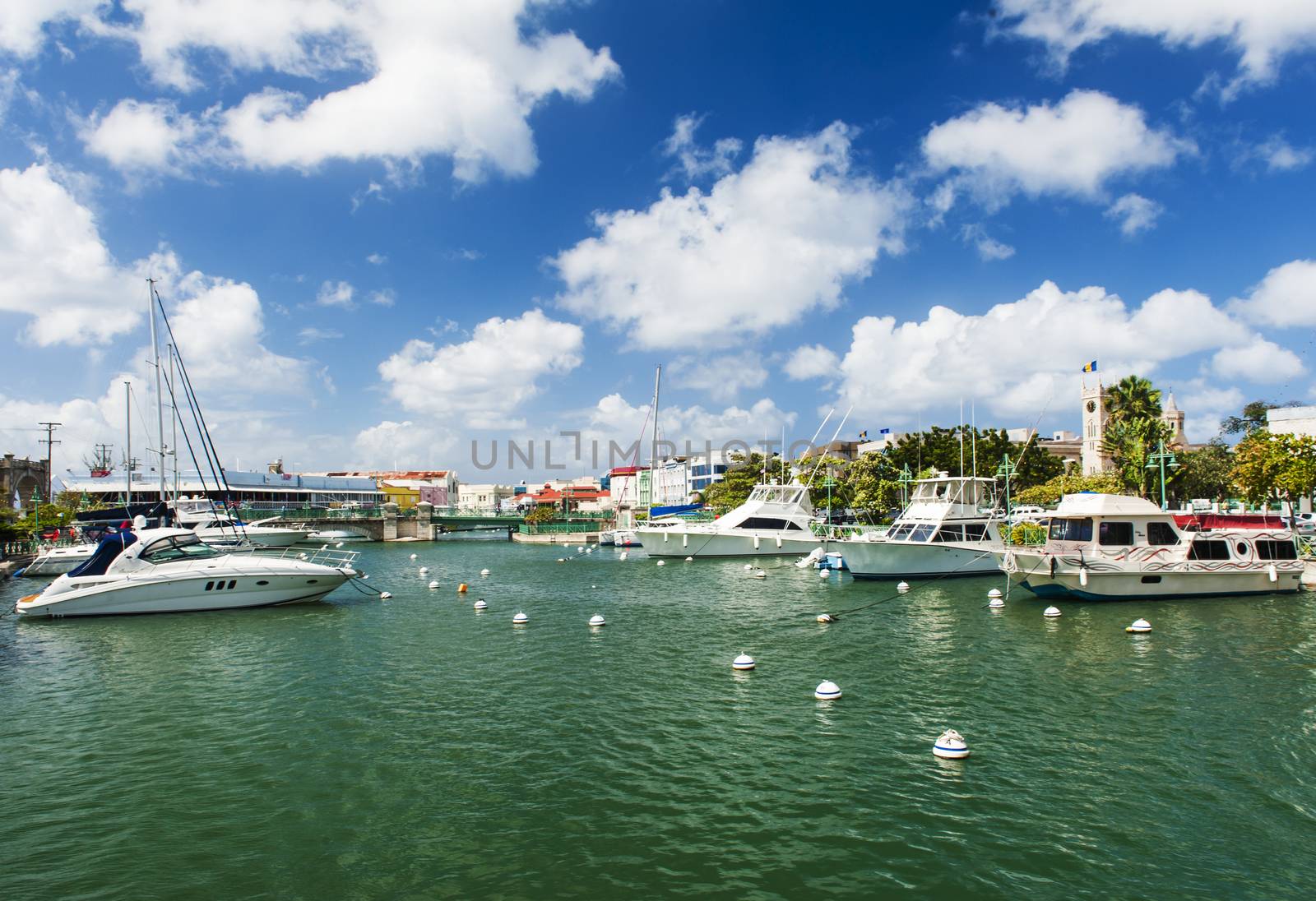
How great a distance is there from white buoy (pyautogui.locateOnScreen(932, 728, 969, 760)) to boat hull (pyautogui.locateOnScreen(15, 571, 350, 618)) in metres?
30.6

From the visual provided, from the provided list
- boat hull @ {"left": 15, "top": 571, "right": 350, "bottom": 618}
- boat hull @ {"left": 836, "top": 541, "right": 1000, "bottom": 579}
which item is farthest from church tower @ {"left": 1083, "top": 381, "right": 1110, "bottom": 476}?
boat hull @ {"left": 15, "top": 571, "right": 350, "bottom": 618}

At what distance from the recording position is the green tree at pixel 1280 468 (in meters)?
41.1

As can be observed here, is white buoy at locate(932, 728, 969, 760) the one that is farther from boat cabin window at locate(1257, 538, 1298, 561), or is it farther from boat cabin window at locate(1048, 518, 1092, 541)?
boat cabin window at locate(1257, 538, 1298, 561)

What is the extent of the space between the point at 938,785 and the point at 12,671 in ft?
89.5

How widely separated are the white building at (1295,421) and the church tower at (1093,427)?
116 feet

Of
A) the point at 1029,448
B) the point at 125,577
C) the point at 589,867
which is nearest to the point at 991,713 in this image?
the point at 589,867

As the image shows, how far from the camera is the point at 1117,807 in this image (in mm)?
12039

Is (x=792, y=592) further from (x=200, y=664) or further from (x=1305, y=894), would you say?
(x=1305, y=894)

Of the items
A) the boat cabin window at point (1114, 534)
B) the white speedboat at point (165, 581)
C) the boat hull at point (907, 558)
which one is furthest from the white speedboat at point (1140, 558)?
the white speedboat at point (165, 581)

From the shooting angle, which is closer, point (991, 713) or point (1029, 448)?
point (991, 713)

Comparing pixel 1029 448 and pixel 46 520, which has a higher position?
pixel 1029 448

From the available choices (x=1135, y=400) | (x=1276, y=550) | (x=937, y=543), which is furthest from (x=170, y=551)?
(x=1135, y=400)

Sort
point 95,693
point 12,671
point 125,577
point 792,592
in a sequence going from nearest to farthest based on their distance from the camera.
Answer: point 95,693
point 12,671
point 125,577
point 792,592

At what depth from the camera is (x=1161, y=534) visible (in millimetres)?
33562
